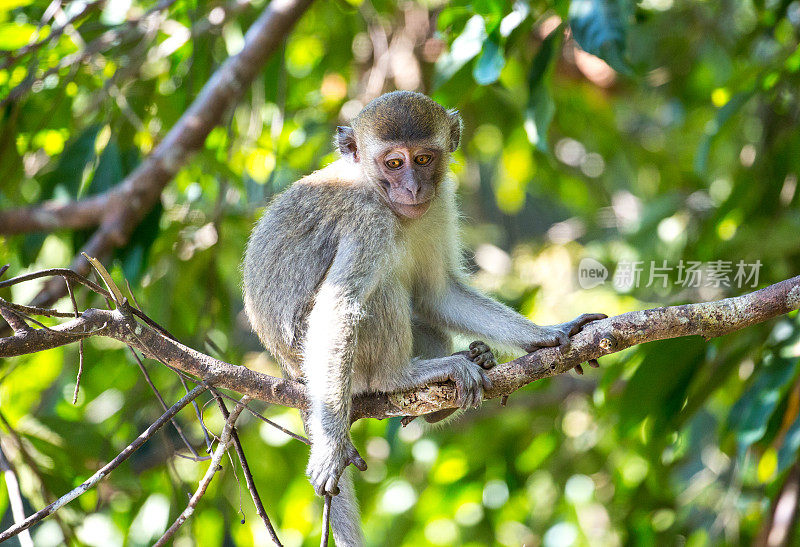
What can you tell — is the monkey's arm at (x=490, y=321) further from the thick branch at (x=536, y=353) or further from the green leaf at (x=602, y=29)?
the green leaf at (x=602, y=29)

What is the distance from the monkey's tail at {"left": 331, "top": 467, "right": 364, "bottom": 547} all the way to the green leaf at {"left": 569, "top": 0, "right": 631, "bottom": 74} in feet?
9.79

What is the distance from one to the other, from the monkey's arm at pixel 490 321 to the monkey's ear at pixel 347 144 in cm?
113

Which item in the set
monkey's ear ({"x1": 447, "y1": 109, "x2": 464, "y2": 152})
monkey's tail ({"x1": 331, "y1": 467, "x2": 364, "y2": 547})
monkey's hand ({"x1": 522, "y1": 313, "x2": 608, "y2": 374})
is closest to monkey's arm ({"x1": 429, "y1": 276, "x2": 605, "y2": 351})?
monkey's hand ({"x1": 522, "y1": 313, "x2": 608, "y2": 374})

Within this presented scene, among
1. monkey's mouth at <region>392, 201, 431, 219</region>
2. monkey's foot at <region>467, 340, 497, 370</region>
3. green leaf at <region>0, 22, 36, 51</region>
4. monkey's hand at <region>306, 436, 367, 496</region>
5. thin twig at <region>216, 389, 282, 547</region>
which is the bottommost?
monkey's foot at <region>467, 340, 497, 370</region>

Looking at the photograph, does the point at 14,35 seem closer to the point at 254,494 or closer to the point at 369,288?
the point at 369,288

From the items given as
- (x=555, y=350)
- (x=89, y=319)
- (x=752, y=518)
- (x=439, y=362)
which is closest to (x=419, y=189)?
(x=439, y=362)

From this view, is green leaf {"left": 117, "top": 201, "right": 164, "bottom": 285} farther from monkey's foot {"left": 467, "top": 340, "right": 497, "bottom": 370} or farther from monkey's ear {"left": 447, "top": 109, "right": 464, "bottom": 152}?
monkey's foot {"left": 467, "top": 340, "right": 497, "bottom": 370}

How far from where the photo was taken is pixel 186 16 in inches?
276

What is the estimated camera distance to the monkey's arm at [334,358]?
159 inches

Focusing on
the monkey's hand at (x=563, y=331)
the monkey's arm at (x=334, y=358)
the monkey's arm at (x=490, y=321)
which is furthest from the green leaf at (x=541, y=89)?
Answer: the monkey's arm at (x=334, y=358)

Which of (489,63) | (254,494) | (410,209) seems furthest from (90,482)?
(489,63)

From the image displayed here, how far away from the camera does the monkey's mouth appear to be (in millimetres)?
4820

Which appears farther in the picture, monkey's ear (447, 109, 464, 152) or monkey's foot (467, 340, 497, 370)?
monkey's ear (447, 109, 464, 152)

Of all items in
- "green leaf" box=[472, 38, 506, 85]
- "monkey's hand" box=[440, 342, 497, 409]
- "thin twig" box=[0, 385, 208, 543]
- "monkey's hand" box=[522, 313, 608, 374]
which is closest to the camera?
"thin twig" box=[0, 385, 208, 543]
